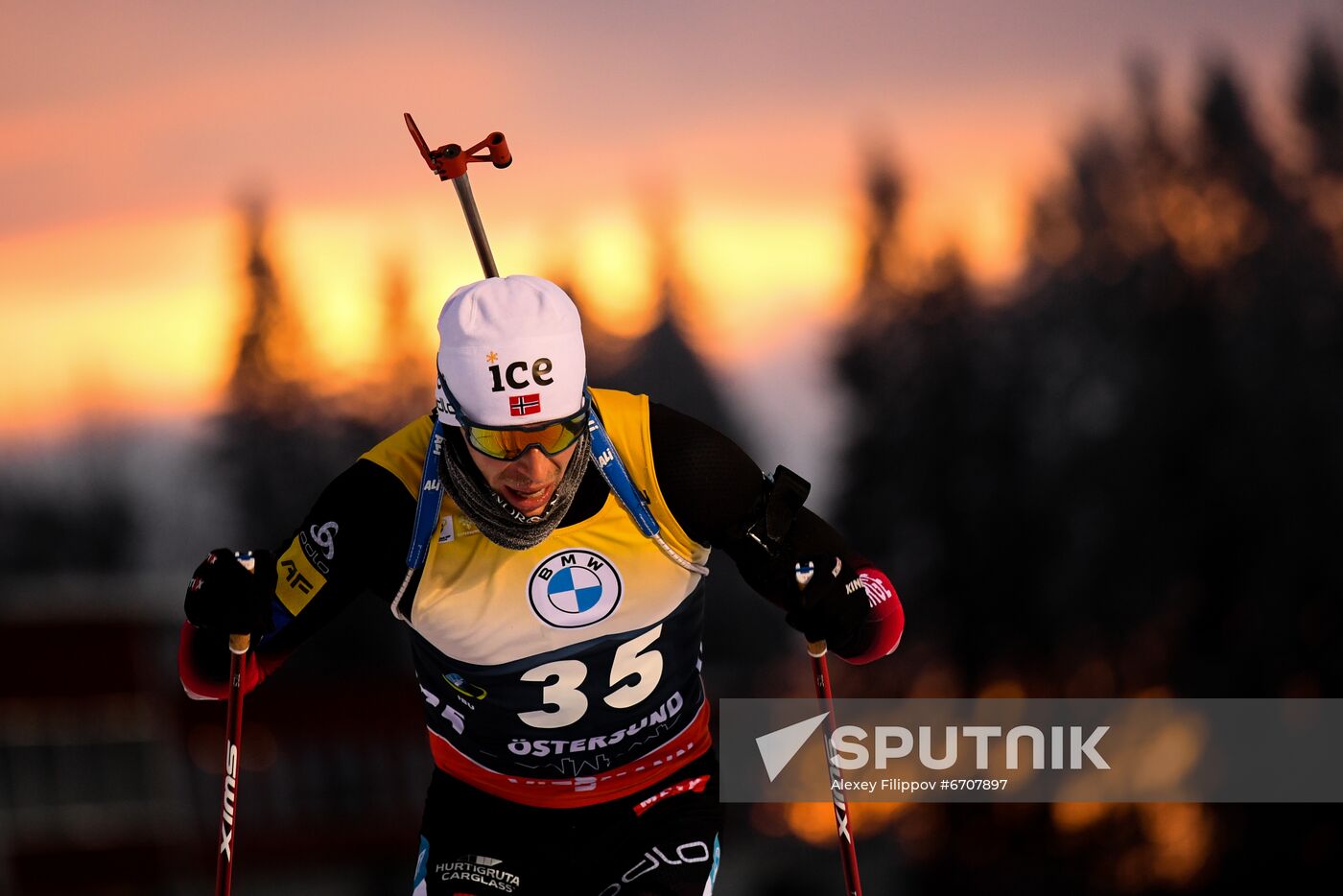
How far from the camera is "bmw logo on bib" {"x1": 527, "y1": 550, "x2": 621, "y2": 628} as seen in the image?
4730mm

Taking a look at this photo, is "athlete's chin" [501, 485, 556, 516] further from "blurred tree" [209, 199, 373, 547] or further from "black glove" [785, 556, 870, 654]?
"blurred tree" [209, 199, 373, 547]

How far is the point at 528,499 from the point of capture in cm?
458

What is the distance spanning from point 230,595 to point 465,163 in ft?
5.27

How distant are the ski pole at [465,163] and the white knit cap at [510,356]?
0.86 metres

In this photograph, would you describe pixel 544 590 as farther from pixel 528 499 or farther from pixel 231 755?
pixel 231 755

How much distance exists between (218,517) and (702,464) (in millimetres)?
43834

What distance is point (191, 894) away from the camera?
32688mm

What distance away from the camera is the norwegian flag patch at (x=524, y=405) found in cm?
450

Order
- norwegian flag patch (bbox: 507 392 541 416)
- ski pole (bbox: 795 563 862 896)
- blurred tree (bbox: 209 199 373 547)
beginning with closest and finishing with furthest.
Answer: norwegian flag patch (bbox: 507 392 541 416) < ski pole (bbox: 795 563 862 896) < blurred tree (bbox: 209 199 373 547)

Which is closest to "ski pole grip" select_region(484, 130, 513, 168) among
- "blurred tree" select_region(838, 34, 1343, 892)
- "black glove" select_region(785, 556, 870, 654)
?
"black glove" select_region(785, 556, 870, 654)

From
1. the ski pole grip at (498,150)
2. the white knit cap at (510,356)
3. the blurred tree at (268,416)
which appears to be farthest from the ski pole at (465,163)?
the blurred tree at (268,416)

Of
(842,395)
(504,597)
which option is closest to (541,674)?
(504,597)

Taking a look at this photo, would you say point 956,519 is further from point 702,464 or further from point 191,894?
point 702,464

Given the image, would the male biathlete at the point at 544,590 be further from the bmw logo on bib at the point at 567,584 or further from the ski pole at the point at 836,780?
the ski pole at the point at 836,780
